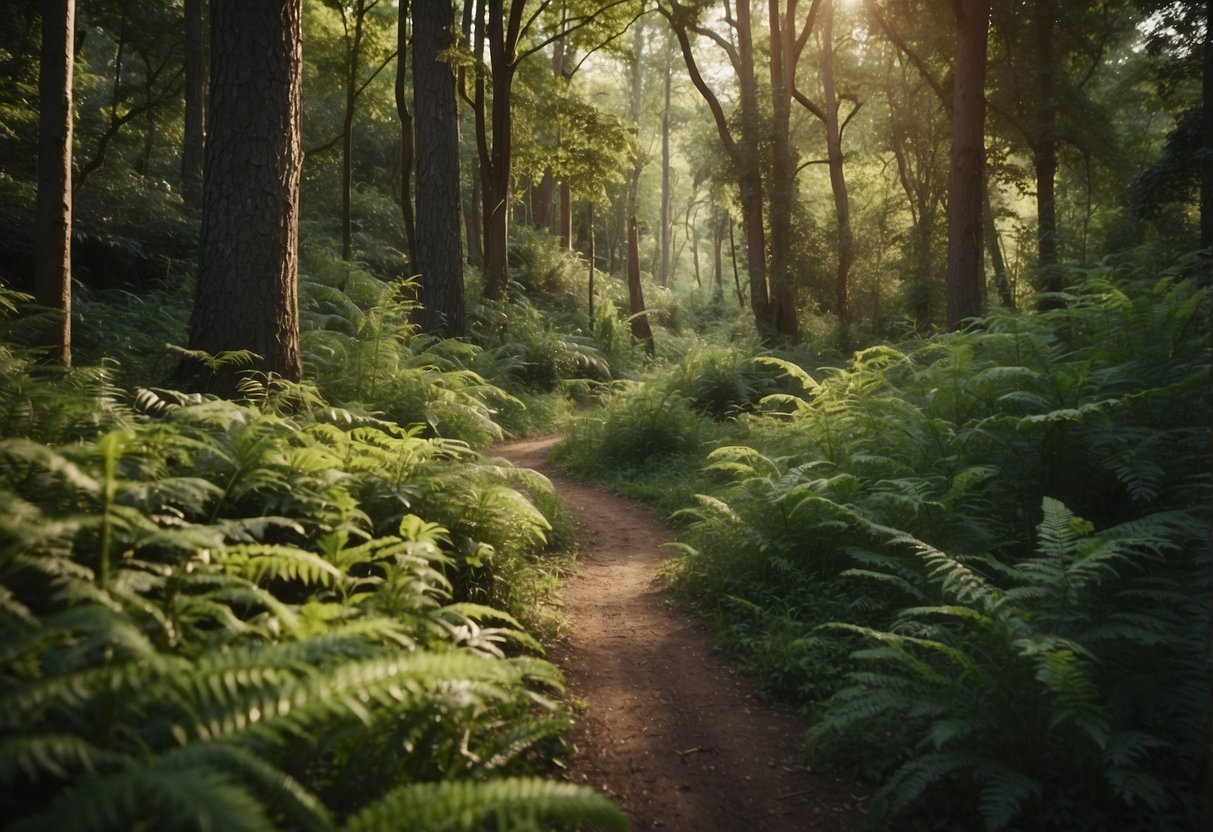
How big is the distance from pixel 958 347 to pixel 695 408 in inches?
236

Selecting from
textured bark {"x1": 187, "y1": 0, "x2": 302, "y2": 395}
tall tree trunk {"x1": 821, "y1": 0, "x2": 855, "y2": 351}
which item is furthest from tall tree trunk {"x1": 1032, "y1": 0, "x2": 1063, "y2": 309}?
textured bark {"x1": 187, "y1": 0, "x2": 302, "y2": 395}

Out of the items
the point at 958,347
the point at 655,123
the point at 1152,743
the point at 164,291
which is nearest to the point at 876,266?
the point at 958,347

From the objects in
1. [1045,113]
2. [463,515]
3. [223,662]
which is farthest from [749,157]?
[223,662]

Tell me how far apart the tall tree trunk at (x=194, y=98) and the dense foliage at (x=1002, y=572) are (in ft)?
55.0

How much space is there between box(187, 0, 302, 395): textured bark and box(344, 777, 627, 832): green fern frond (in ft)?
15.0

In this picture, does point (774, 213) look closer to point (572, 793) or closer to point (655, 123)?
point (572, 793)

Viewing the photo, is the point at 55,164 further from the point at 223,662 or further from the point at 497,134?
the point at 497,134

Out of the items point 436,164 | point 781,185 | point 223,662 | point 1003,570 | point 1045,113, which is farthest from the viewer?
point 781,185

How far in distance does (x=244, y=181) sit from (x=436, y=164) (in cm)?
646

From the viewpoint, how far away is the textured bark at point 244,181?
18.4ft

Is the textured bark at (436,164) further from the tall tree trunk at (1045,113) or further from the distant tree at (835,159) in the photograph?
the tall tree trunk at (1045,113)

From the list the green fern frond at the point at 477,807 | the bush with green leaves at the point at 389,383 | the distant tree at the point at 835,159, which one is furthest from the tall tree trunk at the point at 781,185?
the green fern frond at the point at 477,807

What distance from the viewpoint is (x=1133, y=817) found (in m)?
2.79

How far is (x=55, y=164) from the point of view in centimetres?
562
